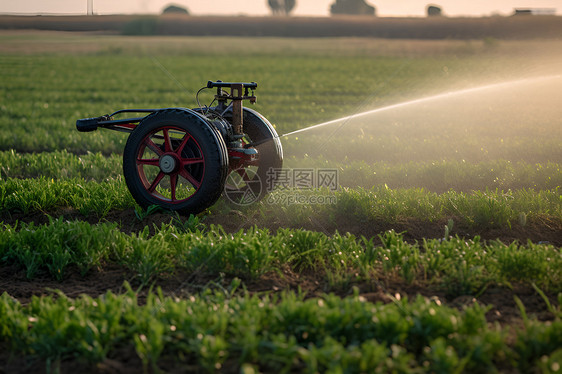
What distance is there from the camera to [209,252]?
10.6 feet

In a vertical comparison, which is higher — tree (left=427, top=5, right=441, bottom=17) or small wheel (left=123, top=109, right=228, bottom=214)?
tree (left=427, top=5, right=441, bottom=17)

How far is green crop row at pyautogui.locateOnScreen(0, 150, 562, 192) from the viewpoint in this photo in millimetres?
5543

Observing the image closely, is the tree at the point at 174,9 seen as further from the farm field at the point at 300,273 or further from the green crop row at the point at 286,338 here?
the green crop row at the point at 286,338

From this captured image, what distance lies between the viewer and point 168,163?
410 centimetres

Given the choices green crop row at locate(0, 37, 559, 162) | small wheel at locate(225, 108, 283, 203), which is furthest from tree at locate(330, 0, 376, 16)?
small wheel at locate(225, 108, 283, 203)

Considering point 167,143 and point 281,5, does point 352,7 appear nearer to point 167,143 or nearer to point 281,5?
point 281,5

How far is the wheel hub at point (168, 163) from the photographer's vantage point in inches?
161

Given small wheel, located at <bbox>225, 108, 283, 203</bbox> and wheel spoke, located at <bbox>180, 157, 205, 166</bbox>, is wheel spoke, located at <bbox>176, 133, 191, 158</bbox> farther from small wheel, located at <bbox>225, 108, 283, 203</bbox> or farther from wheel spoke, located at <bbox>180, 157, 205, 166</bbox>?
small wheel, located at <bbox>225, 108, 283, 203</bbox>

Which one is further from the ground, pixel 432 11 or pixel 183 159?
pixel 432 11

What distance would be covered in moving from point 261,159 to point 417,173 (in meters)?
2.15

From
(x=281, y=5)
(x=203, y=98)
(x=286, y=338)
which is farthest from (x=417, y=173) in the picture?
(x=281, y=5)

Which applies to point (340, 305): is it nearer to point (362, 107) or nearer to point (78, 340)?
point (78, 340)

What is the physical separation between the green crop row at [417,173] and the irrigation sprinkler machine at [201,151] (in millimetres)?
1404

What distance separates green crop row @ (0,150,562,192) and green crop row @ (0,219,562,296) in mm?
2214
